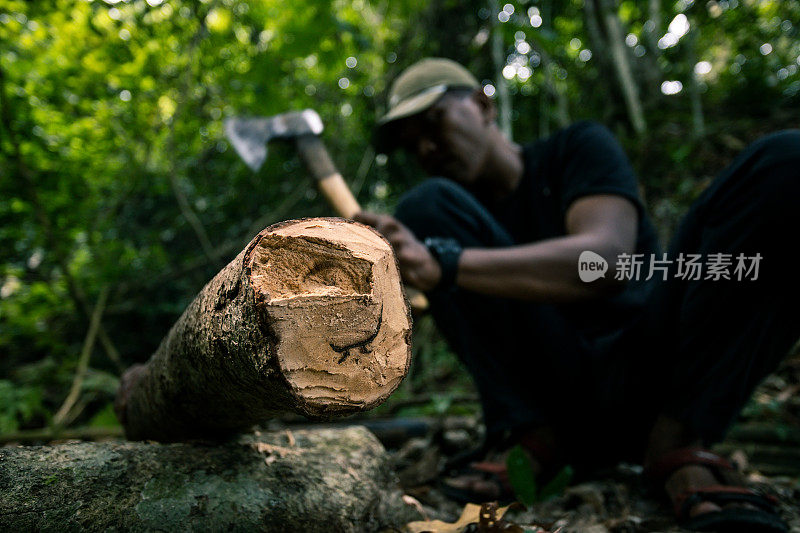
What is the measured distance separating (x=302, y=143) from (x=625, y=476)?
1880mm

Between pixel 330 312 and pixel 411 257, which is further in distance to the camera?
pixel 411 257

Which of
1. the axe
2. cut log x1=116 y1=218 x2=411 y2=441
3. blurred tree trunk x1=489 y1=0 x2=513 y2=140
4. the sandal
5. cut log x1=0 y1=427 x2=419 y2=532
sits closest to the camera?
cut log x1=116 y1=218 x2=411 y2=441

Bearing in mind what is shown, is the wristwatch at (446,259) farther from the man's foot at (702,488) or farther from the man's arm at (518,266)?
the man's foot at (702,488)

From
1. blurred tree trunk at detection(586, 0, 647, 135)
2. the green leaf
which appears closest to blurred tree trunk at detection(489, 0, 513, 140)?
blurred tree trunk at detection(586, 0, 647, 135)

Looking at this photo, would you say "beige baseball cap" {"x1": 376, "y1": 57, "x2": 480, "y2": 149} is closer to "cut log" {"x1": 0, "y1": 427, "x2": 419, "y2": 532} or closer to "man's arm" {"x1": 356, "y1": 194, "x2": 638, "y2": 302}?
"man's arm" {"x1": 356, "y1": 194, "x2": 638, "y2": 302}

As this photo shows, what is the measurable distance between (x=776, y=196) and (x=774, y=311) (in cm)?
34

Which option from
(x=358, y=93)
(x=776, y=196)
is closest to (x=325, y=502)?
(x=776, y=196)

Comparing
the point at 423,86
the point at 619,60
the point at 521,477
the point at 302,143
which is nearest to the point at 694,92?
the point at 619,60

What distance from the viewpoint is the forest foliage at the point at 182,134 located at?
111 inches

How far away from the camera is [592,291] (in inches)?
59.6

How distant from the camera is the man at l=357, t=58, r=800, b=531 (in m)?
1.36

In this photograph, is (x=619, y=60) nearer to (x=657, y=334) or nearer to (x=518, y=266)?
(x=657, y=334)

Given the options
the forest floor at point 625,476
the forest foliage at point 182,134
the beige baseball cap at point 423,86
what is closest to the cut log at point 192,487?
the forest floor at point 625,476

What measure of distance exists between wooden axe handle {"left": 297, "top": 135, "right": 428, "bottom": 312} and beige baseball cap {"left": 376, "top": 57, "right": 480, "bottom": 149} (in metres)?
0.38
